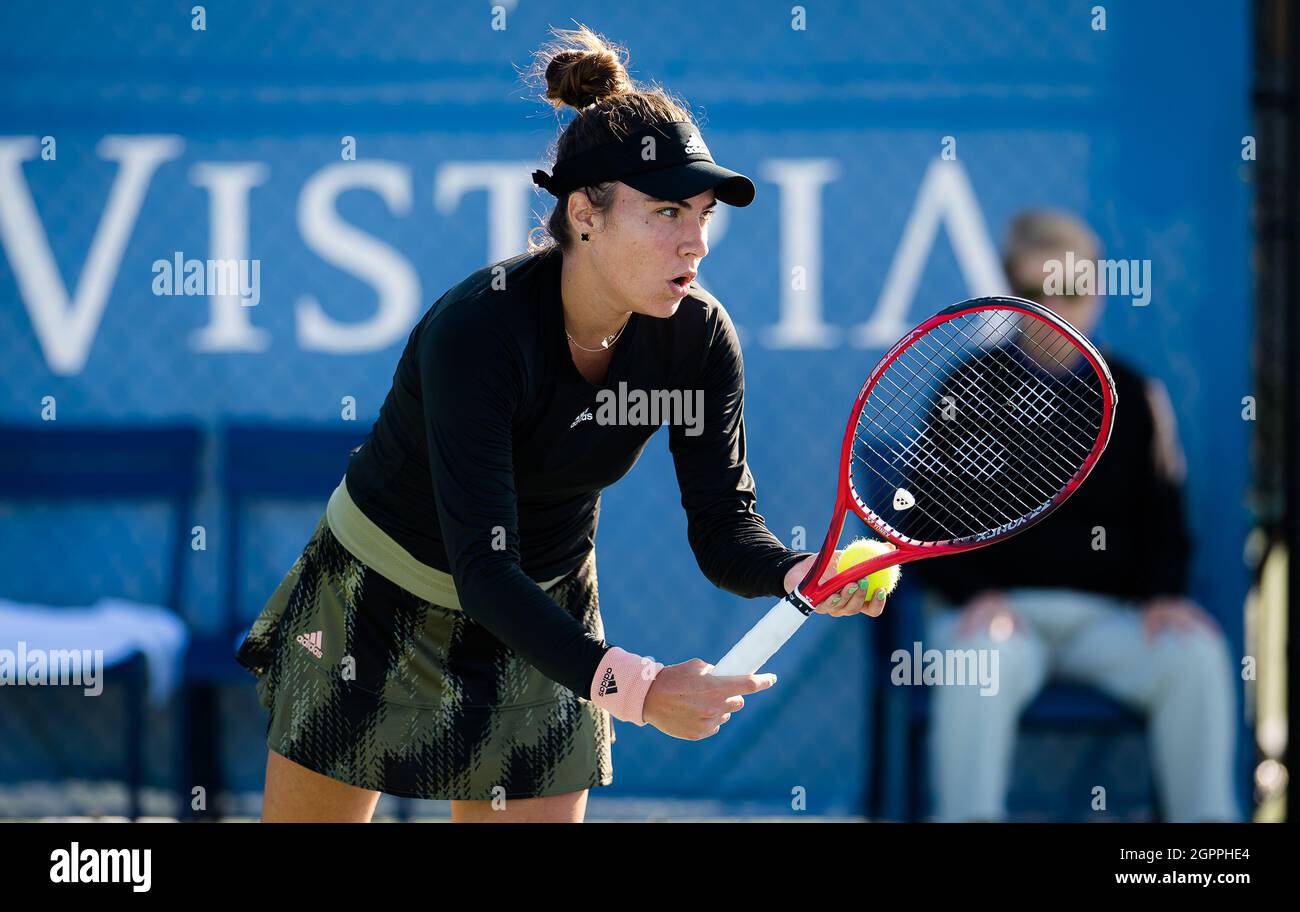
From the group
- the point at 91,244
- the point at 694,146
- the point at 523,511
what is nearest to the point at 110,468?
the point at 91,244

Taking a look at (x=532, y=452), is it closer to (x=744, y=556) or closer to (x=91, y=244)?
(x=744, y=556)

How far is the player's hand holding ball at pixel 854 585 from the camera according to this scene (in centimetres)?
219

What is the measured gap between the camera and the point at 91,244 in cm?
383

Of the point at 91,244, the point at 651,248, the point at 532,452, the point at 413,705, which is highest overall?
the point at 91,244

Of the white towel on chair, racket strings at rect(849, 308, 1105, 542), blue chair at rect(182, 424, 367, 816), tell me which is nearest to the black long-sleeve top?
racket strings at rect(849, 308, 1105, 542)

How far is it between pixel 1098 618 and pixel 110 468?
2454 mm

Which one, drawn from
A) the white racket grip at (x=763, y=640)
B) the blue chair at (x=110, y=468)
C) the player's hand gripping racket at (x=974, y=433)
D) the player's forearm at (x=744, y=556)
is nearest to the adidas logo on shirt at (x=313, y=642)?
the player's forearm at (x=744, y=556)

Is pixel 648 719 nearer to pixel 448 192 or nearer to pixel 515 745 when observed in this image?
pixel 515 745

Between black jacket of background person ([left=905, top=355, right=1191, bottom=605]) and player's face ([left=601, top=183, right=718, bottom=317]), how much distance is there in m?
1.67

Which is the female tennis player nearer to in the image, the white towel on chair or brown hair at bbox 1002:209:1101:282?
the white towel on chair

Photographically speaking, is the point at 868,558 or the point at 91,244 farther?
the point at 91,244

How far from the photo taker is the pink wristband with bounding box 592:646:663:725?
199cm

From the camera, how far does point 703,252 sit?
218 centimetres
